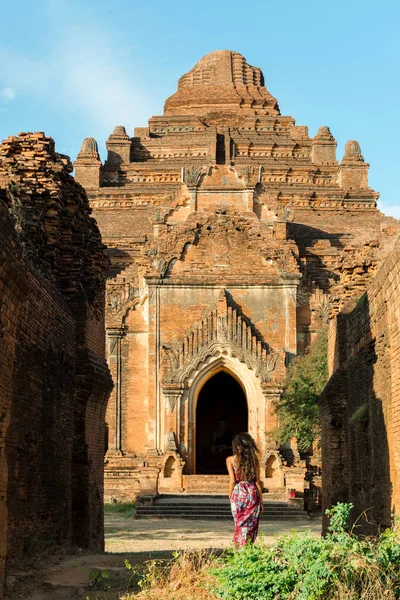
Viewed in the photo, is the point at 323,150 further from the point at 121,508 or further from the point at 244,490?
the point at 244,490

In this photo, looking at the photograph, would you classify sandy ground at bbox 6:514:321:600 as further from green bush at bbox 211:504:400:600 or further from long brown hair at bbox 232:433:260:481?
long brown hair at bbox 232:433:260:481

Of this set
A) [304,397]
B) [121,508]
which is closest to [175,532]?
[121,508]

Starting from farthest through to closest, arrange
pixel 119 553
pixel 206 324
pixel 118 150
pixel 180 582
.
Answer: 1. pixel 118 150
2. pixel 206 324
3. pixel 119 553
4. pixel 180 582

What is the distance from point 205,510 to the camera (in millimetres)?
20250

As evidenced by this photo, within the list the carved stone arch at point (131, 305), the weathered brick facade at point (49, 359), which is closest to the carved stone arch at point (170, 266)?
the carved stone arch at point (131, 305)

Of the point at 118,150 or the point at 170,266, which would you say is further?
the point at 118,150

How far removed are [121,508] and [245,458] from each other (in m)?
14.5

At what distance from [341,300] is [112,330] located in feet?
38.5

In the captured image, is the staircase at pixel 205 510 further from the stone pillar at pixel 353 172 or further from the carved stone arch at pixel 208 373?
the stone pillar at pixel 353 172

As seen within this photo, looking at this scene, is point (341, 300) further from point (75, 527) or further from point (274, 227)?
point (274, 227)

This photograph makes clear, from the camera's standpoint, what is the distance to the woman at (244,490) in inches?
306

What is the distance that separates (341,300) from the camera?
43.6 feet

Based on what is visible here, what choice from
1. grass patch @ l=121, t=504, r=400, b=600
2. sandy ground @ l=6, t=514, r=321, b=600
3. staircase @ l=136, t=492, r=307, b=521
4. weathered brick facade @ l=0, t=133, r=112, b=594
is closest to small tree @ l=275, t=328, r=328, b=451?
staircase @ l=136, t=492, r=307, b=521

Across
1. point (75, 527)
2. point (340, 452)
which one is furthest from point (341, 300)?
point (75, 527)
